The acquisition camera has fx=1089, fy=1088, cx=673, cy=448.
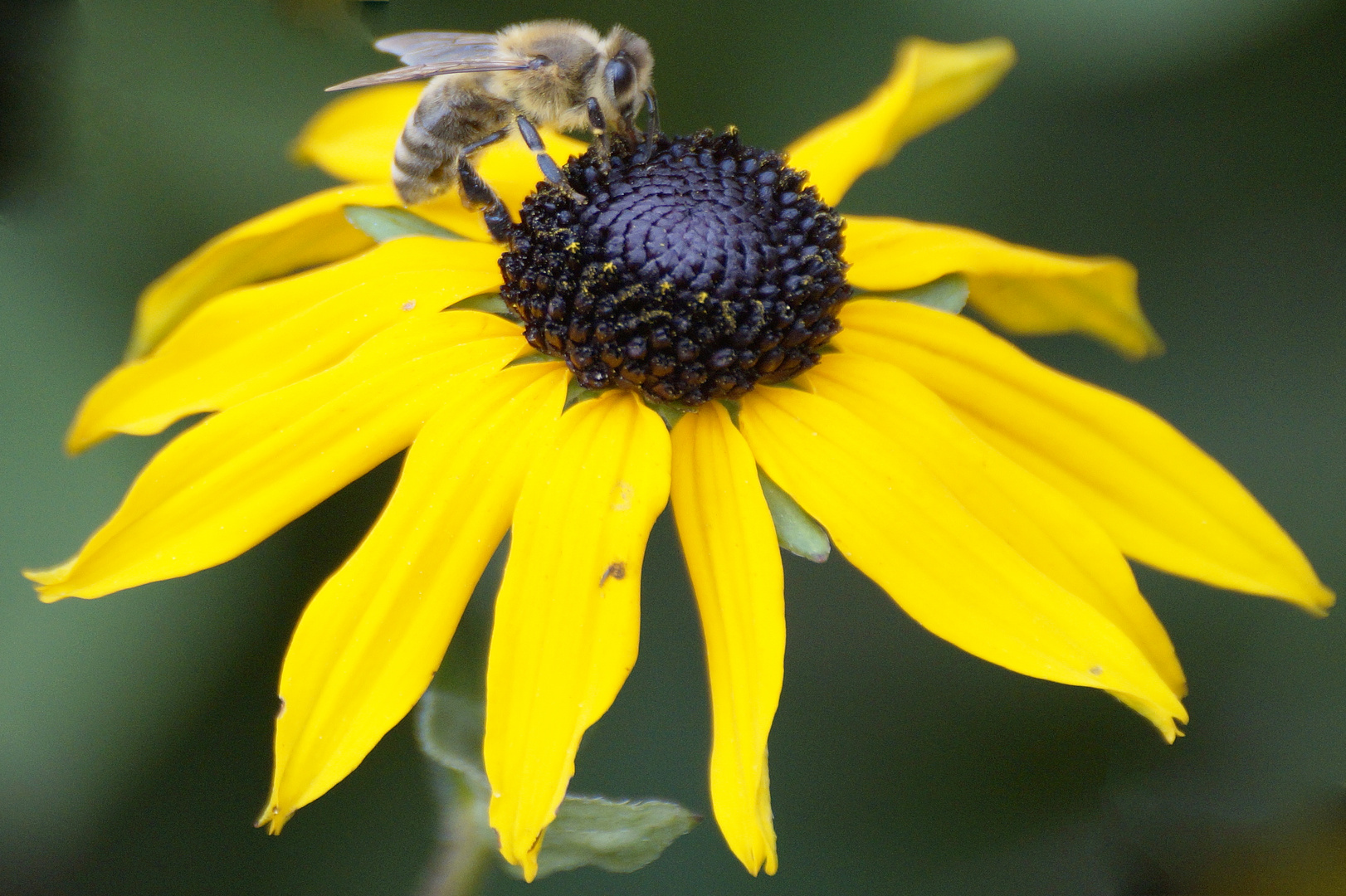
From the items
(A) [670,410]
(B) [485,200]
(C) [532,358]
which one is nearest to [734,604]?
(A) [670,410]

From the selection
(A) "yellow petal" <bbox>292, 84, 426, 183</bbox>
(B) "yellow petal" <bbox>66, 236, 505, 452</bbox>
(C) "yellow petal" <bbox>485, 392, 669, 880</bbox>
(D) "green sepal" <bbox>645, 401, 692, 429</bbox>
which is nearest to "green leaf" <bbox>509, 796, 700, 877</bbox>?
(C) "yellow petal" <bbox>485, 392, 669, 880</bbox>

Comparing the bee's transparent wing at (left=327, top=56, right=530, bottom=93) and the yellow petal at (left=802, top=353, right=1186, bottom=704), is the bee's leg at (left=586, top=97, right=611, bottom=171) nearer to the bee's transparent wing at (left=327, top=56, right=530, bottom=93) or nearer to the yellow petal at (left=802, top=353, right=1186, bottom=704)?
the bee's transparent wing at (left=327, top=56, right=530, bottom=93)

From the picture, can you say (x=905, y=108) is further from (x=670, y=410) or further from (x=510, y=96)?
(x=670, y=410)

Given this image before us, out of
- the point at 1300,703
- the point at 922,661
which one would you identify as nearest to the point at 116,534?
the point at 922,661

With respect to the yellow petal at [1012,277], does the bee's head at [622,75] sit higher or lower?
higher

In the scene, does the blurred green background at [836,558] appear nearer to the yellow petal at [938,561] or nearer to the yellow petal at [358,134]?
the yellow petal at [358,134]

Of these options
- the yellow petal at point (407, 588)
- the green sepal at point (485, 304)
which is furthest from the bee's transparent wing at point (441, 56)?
the yellow petal at point (407, 588)
